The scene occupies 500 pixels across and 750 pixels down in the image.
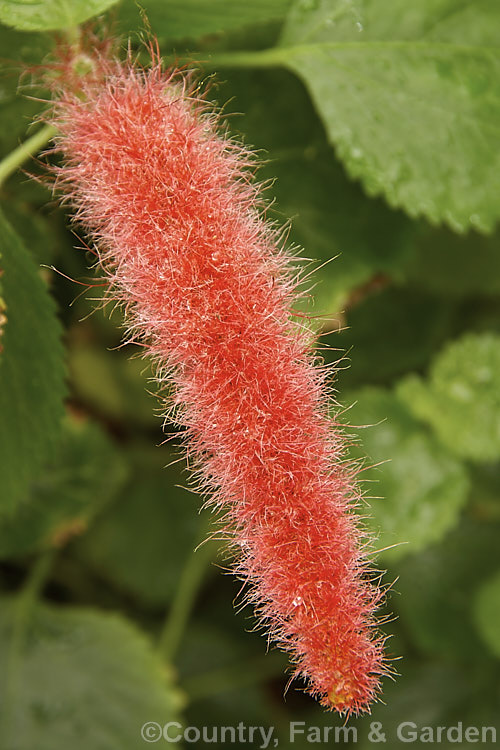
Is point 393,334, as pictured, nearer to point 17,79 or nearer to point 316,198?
point 316,198

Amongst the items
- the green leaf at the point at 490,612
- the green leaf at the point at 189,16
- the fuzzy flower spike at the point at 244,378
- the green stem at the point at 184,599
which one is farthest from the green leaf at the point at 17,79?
the green leaf at the point at 490,612

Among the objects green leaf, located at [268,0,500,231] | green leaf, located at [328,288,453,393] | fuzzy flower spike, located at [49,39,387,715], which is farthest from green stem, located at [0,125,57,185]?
green leaf, located at [328,288,453,393]

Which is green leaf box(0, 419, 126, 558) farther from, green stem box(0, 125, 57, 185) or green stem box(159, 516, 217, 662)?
green stem box(0, 125, 57, 185)

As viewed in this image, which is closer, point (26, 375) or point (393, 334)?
point (26, 375)

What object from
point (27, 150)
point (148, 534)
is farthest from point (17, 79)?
point (148, 534)

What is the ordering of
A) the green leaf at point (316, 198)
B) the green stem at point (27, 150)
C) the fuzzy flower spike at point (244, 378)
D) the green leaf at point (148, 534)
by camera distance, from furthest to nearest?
the green leaf at point (148, 534), the green leaf at point (316, 198), the green stem at point (27, 150), the fuzzy flower spike at point (244, 378)

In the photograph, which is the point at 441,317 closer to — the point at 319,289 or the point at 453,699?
the point at 319,289

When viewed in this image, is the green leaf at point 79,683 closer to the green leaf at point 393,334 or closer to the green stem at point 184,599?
the green stem at point 184,599
